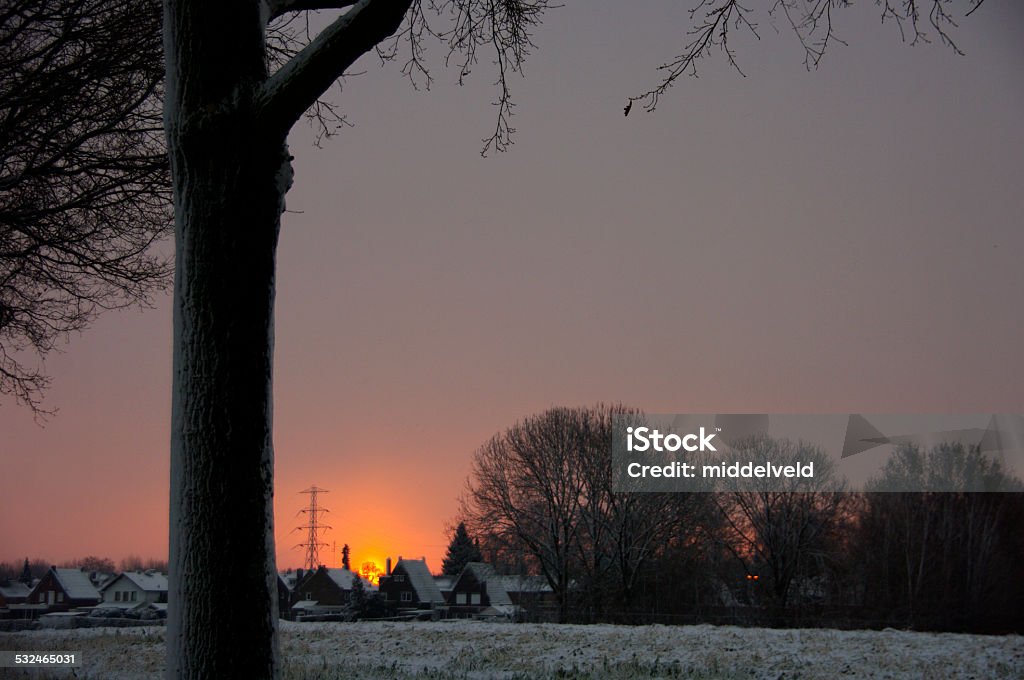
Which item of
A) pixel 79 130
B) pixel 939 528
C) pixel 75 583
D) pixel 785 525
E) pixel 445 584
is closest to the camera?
pixel 79 130

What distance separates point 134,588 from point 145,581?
125cm

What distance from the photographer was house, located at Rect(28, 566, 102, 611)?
28.0 m

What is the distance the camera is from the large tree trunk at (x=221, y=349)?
3312mm

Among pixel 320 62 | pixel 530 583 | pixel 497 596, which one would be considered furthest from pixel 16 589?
pixel 497 596

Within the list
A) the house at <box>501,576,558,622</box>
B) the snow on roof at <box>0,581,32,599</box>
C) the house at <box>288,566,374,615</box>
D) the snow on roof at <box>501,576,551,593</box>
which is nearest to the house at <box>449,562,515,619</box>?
the house at <box>288,566,374,615</box>

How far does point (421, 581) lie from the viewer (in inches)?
2506

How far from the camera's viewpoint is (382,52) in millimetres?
6098

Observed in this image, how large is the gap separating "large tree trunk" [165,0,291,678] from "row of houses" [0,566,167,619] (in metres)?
18.4

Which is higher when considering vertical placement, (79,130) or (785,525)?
(79,130)

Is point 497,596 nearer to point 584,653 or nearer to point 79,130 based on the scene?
point 584,653

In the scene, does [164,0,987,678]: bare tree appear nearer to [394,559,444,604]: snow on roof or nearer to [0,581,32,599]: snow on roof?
[0,581,32,599]: snow on roof

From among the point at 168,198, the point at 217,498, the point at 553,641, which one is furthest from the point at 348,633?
the point at 217,498

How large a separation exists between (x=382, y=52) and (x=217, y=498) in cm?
386

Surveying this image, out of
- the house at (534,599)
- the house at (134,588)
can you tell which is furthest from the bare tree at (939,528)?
the house at (134,588)
